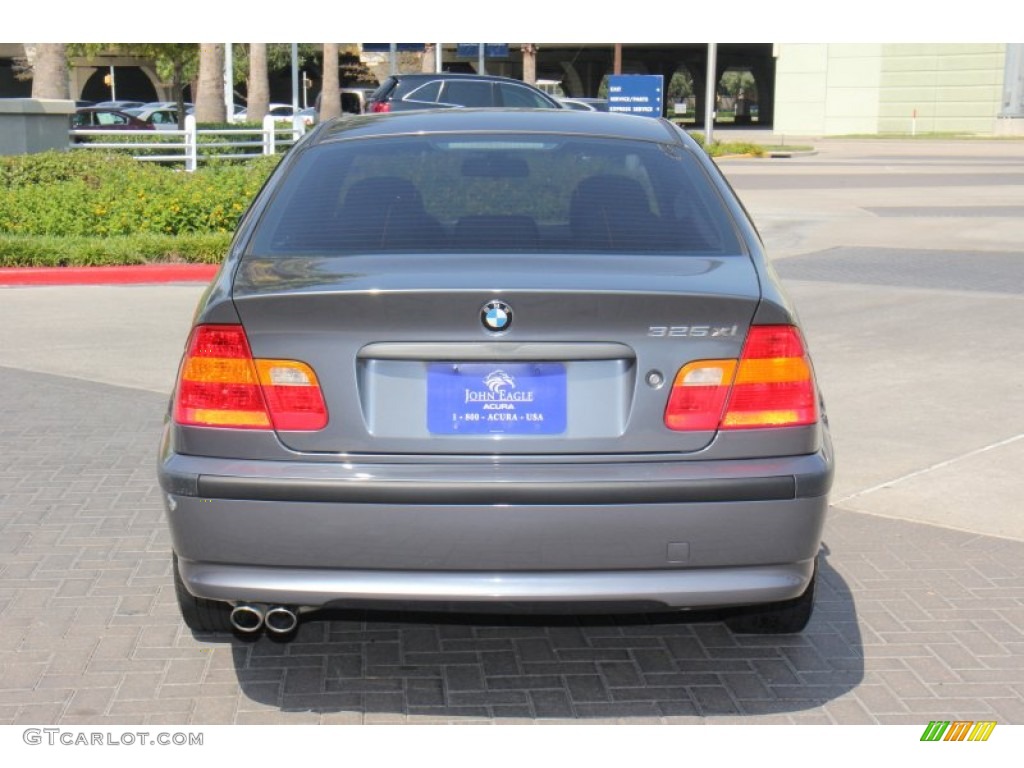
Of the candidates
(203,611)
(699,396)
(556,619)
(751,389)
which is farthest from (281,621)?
(751,389)

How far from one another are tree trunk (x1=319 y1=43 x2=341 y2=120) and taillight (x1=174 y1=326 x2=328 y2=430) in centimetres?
3632

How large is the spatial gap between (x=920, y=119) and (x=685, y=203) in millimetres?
63909

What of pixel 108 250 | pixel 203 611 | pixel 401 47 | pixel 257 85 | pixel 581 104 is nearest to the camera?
pixel 203 611

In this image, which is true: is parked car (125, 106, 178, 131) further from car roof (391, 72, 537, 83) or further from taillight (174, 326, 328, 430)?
taillight (174, 326, 328, 430)

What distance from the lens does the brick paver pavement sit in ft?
13.2

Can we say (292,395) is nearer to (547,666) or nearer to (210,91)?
(547,666)

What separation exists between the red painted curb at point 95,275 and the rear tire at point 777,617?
9.38 meters

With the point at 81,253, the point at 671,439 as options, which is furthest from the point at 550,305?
the point at 81,253

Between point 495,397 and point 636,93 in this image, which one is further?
point 636,93

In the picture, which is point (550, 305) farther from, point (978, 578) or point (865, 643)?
point (978, 578)

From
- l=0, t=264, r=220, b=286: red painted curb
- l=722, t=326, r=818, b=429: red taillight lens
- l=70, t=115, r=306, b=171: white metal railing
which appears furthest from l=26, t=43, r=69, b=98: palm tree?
l=722, t=326, r=818, b=429: red taillight lens

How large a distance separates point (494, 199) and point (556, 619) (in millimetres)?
1328

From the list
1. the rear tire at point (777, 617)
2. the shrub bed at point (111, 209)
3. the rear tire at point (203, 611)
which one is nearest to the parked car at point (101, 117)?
the shrub bed at point (111, 209)

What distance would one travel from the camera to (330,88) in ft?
133
